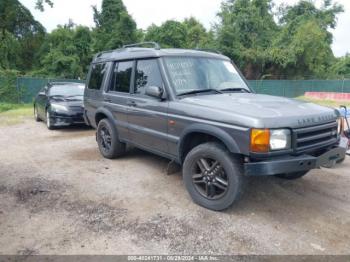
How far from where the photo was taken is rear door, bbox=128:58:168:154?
478 centimetres

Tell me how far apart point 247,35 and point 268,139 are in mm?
35147

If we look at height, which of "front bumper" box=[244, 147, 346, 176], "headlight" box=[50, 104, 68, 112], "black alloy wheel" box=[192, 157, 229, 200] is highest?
"headlight" box=[50, 104, 68, 112]

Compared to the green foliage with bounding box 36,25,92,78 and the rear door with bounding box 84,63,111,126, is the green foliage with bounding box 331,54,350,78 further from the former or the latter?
the rear door with bounding box 84,63,111,126

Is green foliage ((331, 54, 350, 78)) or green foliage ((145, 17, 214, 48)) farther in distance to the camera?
green foliage ((331, 54, 350, 78))

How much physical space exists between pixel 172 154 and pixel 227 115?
1250mm

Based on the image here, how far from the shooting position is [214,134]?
386 centimetres

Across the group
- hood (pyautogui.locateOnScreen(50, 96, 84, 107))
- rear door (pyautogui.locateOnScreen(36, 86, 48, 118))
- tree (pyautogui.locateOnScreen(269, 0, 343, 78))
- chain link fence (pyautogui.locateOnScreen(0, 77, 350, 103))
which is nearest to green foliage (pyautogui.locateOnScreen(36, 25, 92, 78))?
chain link fence (pyautogui.locateOnScreen(0, 77, 350, 103))

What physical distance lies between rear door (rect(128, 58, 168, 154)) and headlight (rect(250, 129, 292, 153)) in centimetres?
153

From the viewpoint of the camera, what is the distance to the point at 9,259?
3.06 m

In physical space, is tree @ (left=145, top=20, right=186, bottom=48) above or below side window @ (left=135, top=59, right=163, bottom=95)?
above

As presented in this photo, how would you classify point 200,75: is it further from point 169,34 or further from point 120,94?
point 169,34

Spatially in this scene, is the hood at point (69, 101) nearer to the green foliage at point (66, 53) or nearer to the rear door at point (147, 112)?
the rear door at point (147, 112)

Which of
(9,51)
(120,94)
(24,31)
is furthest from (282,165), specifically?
(9,51)

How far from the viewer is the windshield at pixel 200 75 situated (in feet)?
15.5
